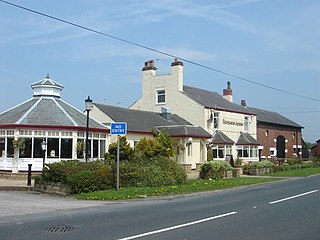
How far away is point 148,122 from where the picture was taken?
40.1 metres

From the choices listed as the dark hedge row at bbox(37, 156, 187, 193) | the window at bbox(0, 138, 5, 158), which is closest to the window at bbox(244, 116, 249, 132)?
the dark hedge row at bbox(37, 156, 187, 193)

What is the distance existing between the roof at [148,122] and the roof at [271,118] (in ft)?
70.2

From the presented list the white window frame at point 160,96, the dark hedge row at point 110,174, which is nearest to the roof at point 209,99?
the white window frame at point 160,96

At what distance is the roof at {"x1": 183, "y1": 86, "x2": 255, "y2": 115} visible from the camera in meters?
45.4

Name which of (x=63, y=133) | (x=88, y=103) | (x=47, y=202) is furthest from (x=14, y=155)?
(x=47, y=202)

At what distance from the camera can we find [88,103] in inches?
1007

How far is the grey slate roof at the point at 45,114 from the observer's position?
2983 centimetres

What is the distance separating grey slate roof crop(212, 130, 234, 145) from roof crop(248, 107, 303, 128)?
15138mm

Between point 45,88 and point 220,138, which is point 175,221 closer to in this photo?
point 45,88

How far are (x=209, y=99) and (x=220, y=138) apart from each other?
5816 millimetres

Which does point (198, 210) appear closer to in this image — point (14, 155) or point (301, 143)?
point (14, 155)

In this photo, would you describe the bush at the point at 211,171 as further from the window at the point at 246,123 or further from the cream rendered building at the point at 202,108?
the window at the point at 246,123

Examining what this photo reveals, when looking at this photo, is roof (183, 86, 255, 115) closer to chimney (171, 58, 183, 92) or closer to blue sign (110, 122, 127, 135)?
chimney (171, 58, 183, 92)

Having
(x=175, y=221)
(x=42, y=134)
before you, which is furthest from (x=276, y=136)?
(x=175, y=221)
